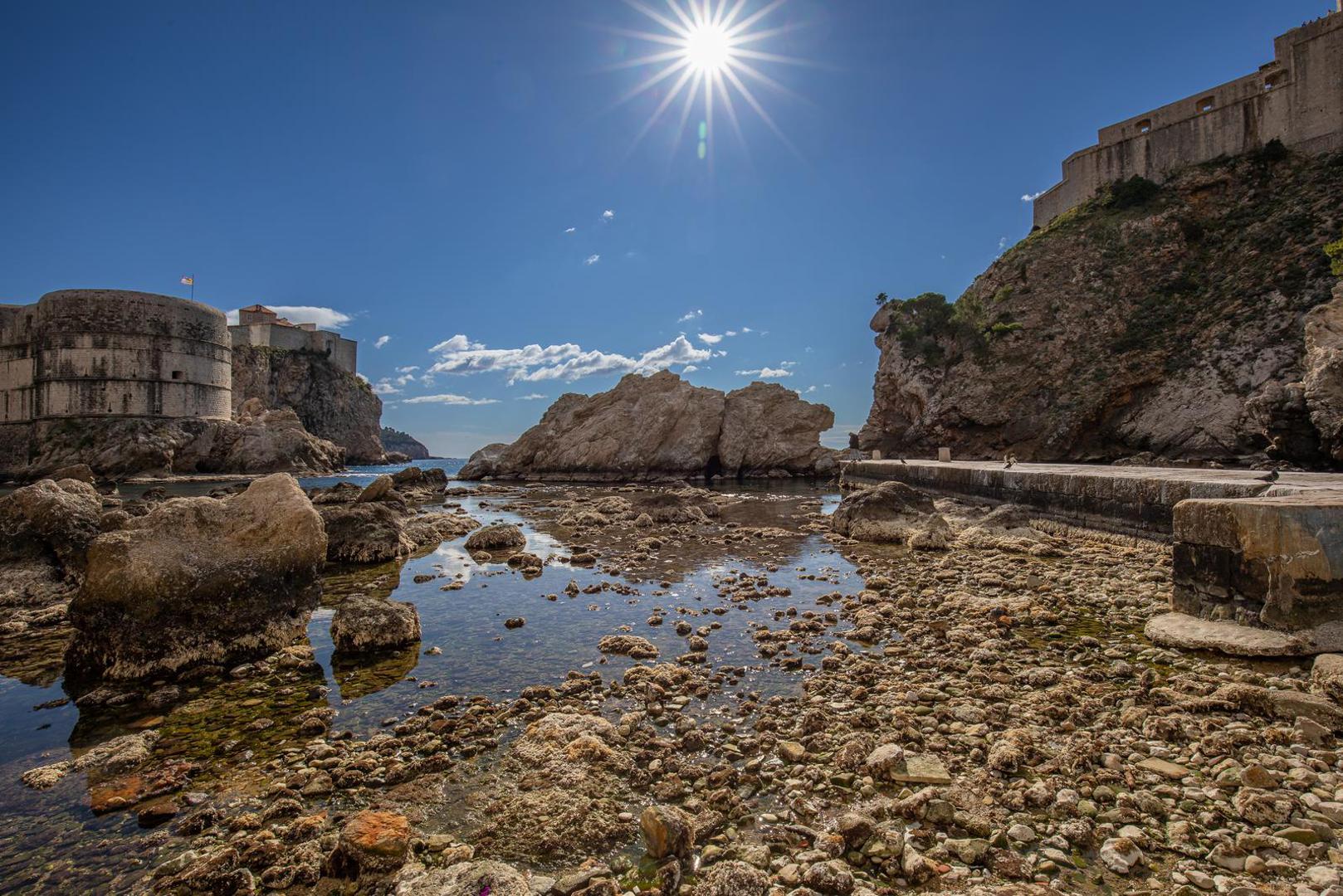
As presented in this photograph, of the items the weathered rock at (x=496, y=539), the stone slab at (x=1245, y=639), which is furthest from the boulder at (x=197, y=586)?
the stone slab at (x=1245, y=639)

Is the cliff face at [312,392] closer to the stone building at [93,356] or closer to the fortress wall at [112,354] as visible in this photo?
the stone building at [93,356]

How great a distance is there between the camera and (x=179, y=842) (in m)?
3.59

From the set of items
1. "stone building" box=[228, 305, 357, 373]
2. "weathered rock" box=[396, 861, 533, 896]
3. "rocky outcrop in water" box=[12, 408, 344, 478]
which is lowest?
"weathered rock" box=[396, 861, 533, 896]

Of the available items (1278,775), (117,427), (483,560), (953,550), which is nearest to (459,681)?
(1278,775)

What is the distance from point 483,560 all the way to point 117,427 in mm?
54790

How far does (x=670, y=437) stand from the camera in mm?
56938

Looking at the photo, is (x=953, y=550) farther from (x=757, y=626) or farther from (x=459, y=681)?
(x=459, y=681)

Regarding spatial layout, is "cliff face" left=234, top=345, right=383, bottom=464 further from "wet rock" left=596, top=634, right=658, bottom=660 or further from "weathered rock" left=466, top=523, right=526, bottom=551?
"wet rock" left=596, top=634, right=658, bottom=660

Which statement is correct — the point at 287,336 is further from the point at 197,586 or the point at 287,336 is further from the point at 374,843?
the point at 374,843

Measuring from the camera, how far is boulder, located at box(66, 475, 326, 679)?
6410 mm

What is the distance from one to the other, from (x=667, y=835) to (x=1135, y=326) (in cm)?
5235

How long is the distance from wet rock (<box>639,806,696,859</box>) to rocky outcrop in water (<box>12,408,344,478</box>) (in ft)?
187

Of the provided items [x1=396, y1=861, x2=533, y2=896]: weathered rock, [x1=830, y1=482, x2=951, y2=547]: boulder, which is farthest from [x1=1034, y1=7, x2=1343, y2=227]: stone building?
[x1=396, y1=861, x2=533, y2=896]: weathered rock

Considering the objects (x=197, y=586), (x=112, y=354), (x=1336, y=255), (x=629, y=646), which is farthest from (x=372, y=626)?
(x=112, y=354)
